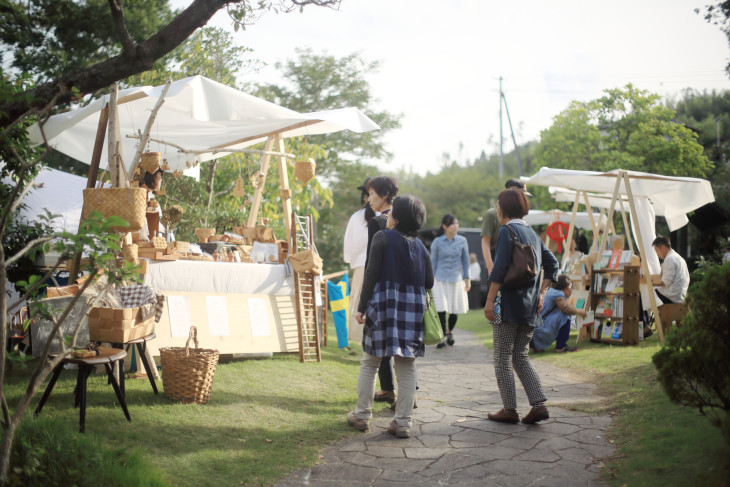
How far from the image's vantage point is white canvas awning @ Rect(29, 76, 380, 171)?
20.7 ft

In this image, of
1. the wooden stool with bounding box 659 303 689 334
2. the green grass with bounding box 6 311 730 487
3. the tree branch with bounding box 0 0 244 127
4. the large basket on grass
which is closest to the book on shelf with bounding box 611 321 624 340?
the wooden stool with bounding box 659 303 689 334

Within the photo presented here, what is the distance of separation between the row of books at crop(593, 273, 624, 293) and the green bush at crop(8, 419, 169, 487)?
8025 millimetres

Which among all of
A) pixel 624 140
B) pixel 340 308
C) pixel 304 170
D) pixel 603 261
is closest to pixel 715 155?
pixel 624 140

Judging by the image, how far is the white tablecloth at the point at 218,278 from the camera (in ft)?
22.5

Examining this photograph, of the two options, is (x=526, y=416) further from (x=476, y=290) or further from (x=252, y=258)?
(x=476, y=290)

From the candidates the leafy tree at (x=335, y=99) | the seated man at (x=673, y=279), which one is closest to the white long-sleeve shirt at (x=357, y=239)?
the seated man at (x=673, y=279)

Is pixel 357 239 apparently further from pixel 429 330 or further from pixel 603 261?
pixel 603 261

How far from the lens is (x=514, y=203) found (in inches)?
205

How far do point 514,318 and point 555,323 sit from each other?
463 centimetres

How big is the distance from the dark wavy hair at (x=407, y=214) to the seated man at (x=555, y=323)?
16.3 ft

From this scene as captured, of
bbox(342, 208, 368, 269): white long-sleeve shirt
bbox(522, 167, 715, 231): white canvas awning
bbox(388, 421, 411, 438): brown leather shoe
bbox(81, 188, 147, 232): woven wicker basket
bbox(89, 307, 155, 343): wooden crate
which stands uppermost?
bbox(522, 167, 715, 231): white canvas awning

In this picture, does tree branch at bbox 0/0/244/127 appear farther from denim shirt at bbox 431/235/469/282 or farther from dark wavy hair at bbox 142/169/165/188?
denim shirt at bbox 431/235/469/282

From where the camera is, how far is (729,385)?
10.9 feet

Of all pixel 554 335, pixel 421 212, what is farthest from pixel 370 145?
pixel 421 212
